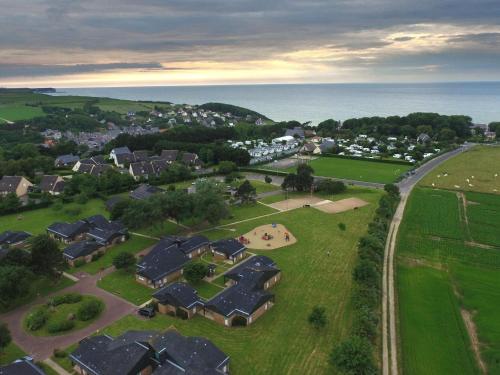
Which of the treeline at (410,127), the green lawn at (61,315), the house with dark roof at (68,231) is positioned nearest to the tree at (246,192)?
the house with dark roof at (68,231)

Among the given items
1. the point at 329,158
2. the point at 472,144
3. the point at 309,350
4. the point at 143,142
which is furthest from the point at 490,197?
the point at 143,142

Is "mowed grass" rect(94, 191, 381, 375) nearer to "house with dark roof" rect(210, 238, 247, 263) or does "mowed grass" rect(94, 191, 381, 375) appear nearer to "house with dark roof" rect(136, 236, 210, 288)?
"house with dark roof" rect(210, 238, 247, 263)

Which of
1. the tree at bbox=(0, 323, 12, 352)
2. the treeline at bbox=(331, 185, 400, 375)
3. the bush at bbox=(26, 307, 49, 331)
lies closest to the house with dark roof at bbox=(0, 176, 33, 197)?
the bush at bbox=(26, 307, 49, 331)

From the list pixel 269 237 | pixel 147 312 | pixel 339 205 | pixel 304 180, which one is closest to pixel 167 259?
pixel 147 312

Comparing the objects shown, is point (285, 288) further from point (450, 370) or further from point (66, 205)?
point (66, 205)

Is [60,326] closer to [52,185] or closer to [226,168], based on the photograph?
[52,185]
